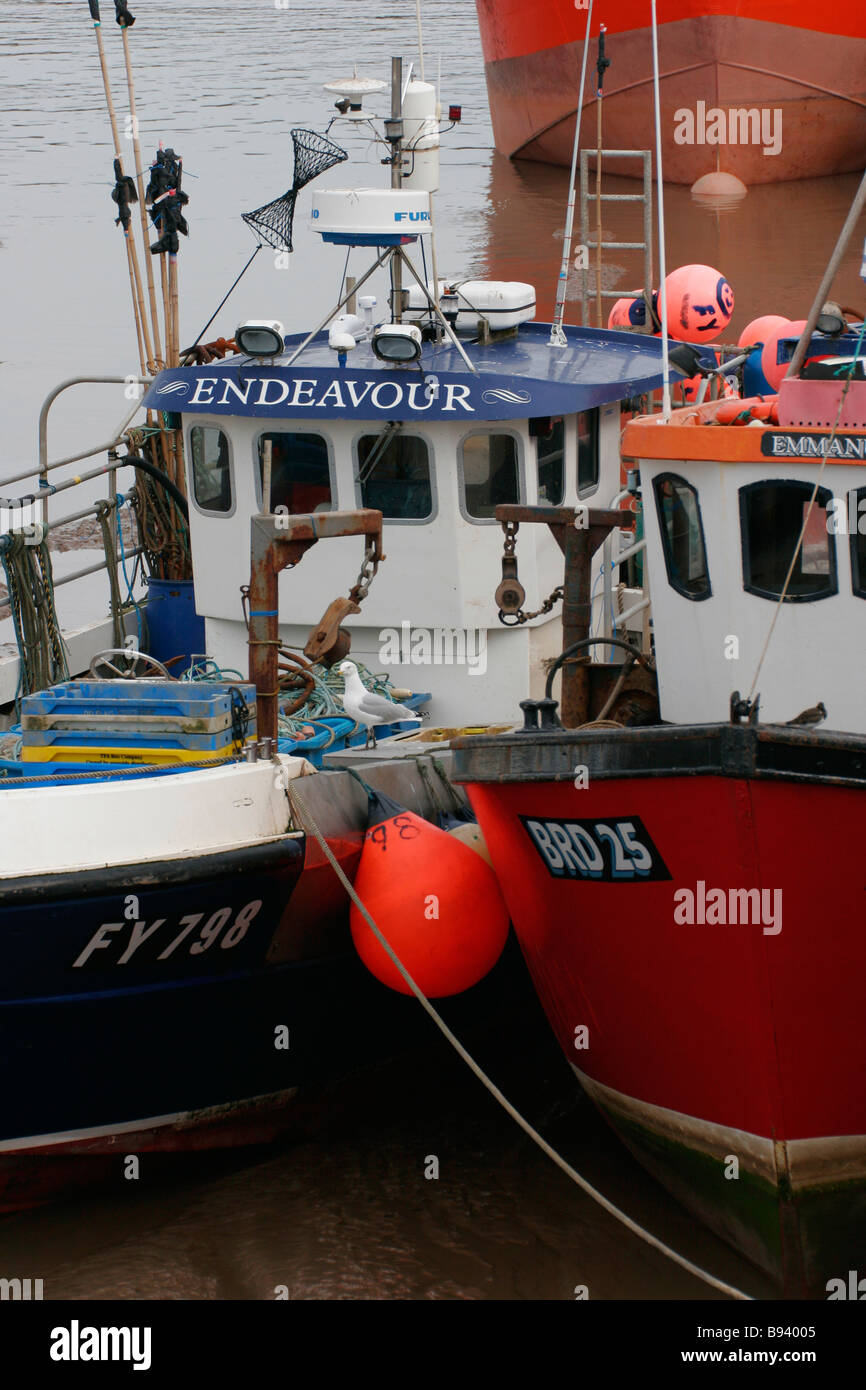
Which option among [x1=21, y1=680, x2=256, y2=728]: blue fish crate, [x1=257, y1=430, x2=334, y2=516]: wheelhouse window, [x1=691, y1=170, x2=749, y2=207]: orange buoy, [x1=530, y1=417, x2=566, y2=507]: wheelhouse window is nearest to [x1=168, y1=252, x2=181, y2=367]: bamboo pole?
[x1=257, y1=430, x2=334, y2=516]: wheelhouse window

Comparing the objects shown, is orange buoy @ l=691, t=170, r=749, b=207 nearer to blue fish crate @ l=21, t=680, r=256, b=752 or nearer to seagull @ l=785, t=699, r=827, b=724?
blue fish crate @ l=21, t=680, r=256, b=752

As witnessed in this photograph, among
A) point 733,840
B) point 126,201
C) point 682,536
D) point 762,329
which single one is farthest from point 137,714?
point 762,329

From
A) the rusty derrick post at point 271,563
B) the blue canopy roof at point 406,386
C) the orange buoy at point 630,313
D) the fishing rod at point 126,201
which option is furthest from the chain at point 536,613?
the orange buoy at point 630,313

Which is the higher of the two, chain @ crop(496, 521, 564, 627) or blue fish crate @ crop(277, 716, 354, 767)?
chain @ crop(496, 521, 564, 627)

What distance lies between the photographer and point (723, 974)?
Answer: 5.58 m

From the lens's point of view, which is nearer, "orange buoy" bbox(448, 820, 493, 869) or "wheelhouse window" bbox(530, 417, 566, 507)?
"orange buoy" bbox(448, 820, 493, 869)

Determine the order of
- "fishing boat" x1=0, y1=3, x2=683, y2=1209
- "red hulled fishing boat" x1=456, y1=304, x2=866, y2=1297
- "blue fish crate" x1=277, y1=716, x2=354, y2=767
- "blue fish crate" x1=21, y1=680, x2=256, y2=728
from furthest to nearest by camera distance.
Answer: "blue fish crate" x1=277, y1=716, x2=354, y2=767 < "blue fish crate" x1=21, y1=680, x2=256, y2=728 < "fishing boat" x1=0, y1=3, x2=683, y2=1209 < "red hulled fishing boat" x1=456, y1=304, x2=866, y2=1297

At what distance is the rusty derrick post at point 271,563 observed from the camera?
6.28 meters

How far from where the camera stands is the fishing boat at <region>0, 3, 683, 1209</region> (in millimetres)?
6020

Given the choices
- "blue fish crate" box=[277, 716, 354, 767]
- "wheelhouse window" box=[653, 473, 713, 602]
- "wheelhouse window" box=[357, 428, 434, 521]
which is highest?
"wheelhouse window" box=[357, 428, 434, 521]

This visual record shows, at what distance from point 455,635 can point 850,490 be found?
288cm

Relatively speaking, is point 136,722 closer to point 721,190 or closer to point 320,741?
point 320,741

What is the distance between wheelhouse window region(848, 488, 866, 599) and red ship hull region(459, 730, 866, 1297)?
35.2 inches

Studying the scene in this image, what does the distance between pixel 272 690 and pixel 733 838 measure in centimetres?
206
